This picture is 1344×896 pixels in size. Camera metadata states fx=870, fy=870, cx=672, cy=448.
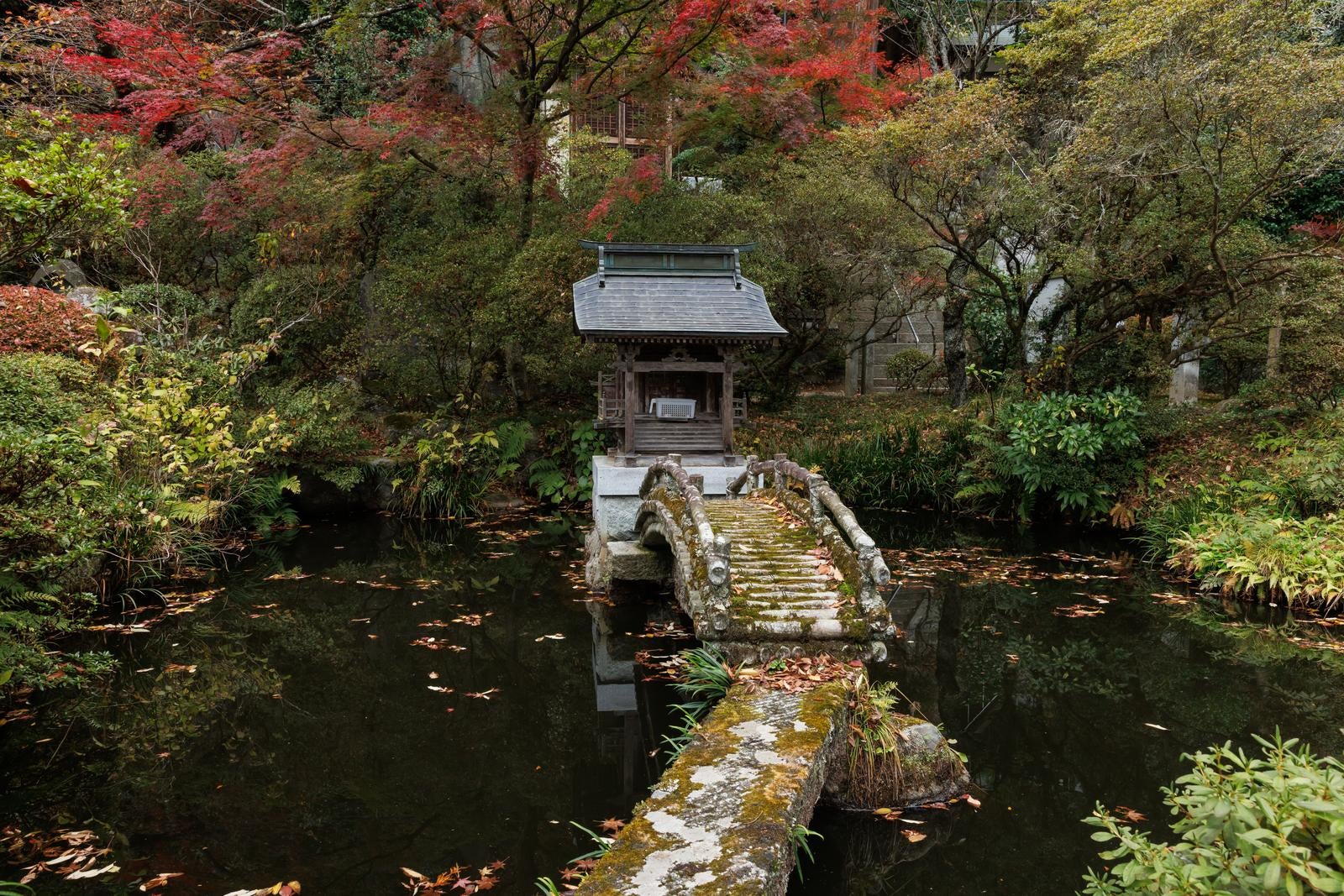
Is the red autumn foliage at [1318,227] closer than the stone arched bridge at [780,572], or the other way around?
the stone arched bridge at [780,572]

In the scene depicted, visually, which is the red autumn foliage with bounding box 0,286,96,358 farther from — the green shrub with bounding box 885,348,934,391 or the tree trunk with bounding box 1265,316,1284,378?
the tree trunk with bounding box 1265,316,1284,378

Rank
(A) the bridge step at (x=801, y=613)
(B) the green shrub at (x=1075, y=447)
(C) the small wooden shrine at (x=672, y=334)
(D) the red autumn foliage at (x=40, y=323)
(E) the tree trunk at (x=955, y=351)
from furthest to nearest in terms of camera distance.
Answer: (E) the tree trunk at (x=955, y=351) → (B) the green shrub at (x=1075, y=447) → (C) the small wooden shrine at (x=672, y=334) → (D) the red autumn foliage at (x=40, y=323) → (A) the bridge step at (x=801, y=613)

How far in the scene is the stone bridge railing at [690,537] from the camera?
760 cm

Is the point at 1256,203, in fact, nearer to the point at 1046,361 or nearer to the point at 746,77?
the point at 1046,361

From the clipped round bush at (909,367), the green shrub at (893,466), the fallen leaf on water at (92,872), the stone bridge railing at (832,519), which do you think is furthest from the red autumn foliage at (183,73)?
the clipped round bush at (909,367)

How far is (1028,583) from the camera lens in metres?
12.4

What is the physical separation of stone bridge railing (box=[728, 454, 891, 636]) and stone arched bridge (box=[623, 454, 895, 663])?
1cm

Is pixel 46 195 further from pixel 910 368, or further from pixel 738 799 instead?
pixel 910 368

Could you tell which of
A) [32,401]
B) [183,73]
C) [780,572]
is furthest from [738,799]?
[183,73]

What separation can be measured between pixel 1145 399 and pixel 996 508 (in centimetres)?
339

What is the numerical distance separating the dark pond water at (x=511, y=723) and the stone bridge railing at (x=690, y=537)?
1277mm

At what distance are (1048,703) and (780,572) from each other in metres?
2.90

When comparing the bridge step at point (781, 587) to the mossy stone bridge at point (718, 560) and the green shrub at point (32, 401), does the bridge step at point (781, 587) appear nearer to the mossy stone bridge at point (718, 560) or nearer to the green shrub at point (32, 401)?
the mossy stone bridge at point (718, 560)

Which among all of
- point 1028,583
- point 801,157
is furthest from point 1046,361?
point 801,157
